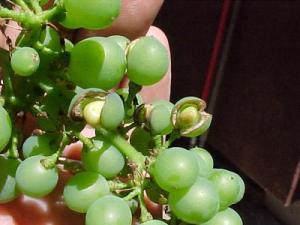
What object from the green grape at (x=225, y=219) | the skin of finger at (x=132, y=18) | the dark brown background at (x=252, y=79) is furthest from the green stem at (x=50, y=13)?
the dark brown background at (x=252, y=79)

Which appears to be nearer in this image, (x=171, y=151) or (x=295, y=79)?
(x=171, y=151)

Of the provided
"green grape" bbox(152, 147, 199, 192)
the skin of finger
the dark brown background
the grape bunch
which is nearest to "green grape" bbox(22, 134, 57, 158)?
the grape bunch

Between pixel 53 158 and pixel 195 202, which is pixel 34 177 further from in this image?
pixel 195 202

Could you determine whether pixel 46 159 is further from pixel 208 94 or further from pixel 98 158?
pixel 208 94

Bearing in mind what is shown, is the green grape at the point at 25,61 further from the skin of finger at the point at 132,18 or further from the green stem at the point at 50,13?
the skin of finger at the point at 132,18

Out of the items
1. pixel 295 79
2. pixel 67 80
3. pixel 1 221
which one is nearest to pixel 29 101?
pixel 67 80

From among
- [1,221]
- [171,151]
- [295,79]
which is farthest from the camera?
[295,79]
